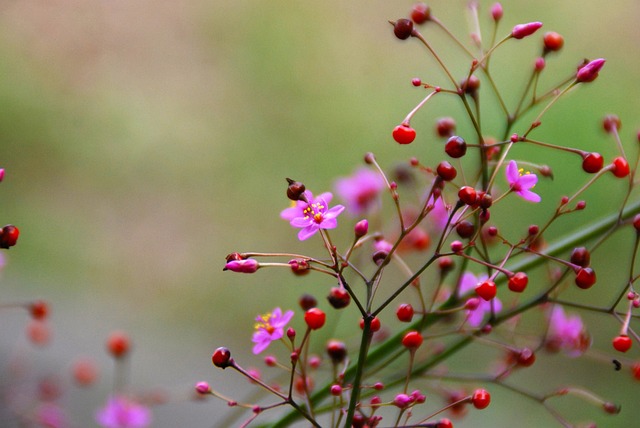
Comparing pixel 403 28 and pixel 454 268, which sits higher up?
pixel 403 28

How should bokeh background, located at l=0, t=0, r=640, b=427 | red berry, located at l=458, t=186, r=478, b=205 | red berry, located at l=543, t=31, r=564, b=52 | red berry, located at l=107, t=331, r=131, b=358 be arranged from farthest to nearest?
bokeh background, located at l=0, t=0, r=640, b=427
red berry, located at l=107, t=331, r=131, b=358
red berry, located at l=543, t=31, r=564, b=52
red berry, located at l=458, t=186, r=478, b=205

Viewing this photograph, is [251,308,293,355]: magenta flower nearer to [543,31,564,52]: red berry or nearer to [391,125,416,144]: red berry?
[391,125,416,144]: red berry

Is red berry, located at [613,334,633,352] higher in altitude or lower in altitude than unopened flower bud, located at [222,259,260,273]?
lower

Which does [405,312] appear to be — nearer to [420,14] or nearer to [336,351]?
[336,351]

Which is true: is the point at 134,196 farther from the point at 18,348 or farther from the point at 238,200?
the point at 18,348

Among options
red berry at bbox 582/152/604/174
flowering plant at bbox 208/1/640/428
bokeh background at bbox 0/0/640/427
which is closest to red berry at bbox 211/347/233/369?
flowering plant at bbox 208/1/640/428

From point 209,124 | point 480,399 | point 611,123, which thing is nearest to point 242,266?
point 480,399
